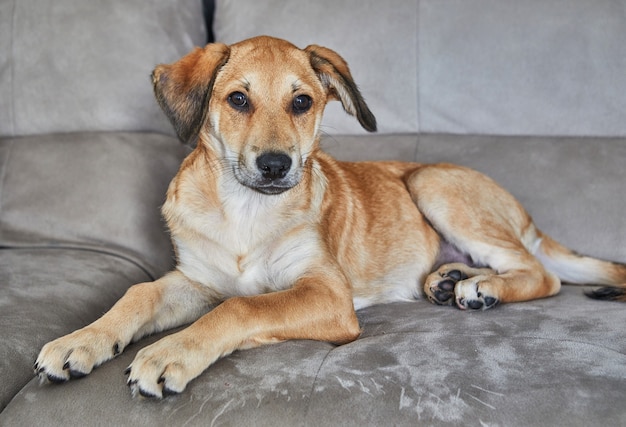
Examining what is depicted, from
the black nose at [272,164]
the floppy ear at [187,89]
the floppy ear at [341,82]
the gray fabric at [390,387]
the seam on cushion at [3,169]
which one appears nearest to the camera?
the gray fabric at [390,387]

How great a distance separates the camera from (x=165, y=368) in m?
1.90

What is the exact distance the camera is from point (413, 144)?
3.63m

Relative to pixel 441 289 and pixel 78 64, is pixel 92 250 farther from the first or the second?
pixel 441 289

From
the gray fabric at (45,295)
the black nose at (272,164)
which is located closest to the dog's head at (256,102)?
the black nose at (272,164)

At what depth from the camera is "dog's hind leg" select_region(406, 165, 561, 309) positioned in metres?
2.90

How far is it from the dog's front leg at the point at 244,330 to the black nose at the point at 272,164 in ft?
1.33

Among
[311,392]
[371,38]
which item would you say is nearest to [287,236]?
[311,392]

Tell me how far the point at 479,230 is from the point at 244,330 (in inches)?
56.9

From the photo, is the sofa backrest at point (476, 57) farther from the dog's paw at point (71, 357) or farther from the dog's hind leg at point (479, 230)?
the dog's paw at point (71, 357)

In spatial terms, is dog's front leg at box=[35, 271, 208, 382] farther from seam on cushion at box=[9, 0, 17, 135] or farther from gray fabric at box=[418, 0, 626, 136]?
gray fabric at box=[418, 0, 626, 136]

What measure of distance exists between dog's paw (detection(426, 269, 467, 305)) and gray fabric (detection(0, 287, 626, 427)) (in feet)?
1.92

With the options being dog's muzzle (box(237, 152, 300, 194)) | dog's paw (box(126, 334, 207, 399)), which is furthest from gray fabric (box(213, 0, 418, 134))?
dog's paw (box(126, 334, 207, 399))

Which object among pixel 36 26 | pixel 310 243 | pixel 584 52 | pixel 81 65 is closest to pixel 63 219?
pixel 81 65

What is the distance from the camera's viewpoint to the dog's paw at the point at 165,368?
6.12ft
